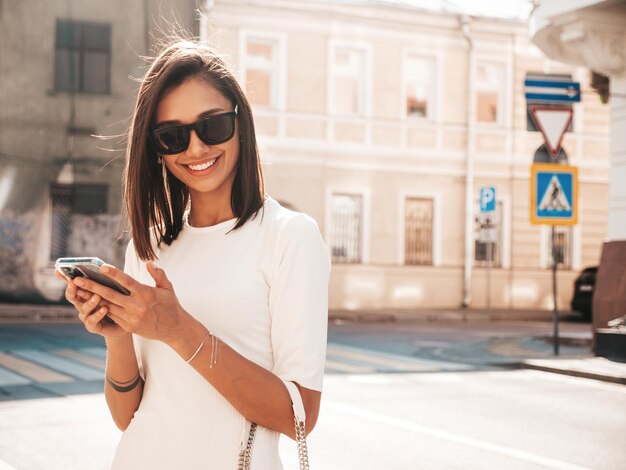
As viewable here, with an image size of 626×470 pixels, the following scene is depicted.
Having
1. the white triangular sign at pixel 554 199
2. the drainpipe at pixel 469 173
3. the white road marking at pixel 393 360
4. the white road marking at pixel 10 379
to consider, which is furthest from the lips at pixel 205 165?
the drainpipe at pixel 469 173

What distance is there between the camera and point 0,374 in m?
10.8

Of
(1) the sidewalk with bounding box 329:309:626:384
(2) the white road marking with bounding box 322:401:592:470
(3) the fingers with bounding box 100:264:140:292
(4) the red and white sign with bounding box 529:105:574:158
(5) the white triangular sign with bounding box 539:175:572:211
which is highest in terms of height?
(4) the red and white sign with bounding box 529:105:574:158

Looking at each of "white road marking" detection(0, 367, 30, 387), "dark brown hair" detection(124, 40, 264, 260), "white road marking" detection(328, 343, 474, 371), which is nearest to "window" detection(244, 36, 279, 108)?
"white road marking" detection(328, 343, 474, 371)

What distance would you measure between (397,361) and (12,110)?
13.9 meters

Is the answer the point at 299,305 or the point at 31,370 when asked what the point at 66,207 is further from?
the point at 299,305

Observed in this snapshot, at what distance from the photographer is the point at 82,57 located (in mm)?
23828

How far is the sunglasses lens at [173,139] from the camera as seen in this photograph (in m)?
2.27

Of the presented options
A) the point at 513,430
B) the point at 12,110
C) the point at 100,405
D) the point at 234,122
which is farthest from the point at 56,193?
the point at 234,122

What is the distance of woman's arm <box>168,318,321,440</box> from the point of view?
198 cm

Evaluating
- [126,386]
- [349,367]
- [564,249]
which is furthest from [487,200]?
[126,386]

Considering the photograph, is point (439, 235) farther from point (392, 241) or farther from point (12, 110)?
point (12, 110)

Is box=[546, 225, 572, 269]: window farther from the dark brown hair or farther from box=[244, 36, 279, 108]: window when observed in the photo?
the dark brown hair

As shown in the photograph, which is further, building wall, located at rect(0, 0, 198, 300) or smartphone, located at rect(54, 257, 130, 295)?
building wall, located at rect(0, 0, 198, 300)

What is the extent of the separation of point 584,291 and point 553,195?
1118 centimetres
